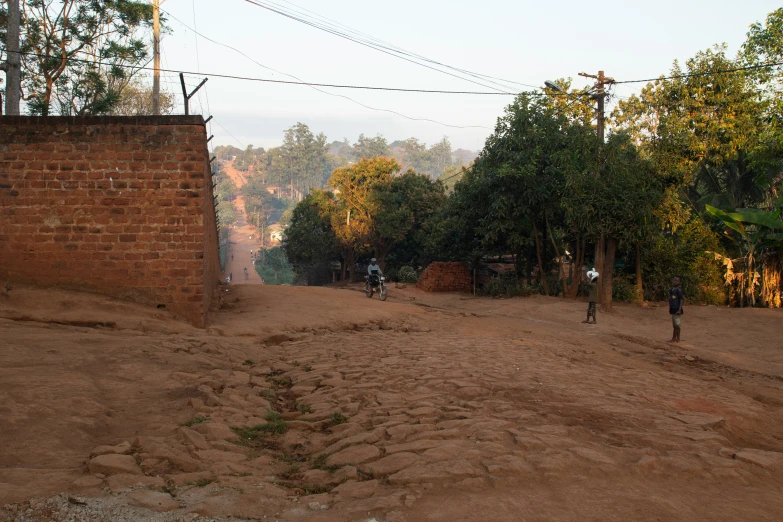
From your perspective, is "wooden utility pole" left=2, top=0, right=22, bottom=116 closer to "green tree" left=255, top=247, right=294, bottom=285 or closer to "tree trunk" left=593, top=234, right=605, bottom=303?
"tree trunk" left=593, top=234, right=605, bottom=303

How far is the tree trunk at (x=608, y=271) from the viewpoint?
60.2 feet

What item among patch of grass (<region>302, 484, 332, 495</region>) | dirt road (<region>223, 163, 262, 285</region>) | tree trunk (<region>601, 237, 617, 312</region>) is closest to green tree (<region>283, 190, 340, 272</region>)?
dirt road (<region>223, 163, 262, 285</region>)

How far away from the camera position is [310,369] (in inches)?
309

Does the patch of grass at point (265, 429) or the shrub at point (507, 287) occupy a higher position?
the shrub at point (507, 287)

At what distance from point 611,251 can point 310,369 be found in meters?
13.2

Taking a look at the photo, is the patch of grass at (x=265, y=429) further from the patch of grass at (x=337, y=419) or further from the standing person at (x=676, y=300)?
the standing person at (x=676, y=300)

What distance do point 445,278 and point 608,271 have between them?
348 inches

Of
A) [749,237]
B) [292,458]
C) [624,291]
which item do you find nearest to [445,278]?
[624,291]

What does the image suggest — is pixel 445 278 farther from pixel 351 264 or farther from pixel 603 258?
pixel 351 264

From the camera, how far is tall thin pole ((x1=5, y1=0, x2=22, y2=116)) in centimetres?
1434

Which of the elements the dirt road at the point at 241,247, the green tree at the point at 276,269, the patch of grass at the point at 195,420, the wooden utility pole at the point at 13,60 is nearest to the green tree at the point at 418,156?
the dirt road at the point at 241,247

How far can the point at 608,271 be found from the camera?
1853 cm

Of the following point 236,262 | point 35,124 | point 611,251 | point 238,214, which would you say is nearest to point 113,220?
point 35,124

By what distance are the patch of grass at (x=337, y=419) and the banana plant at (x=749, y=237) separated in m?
16.1
